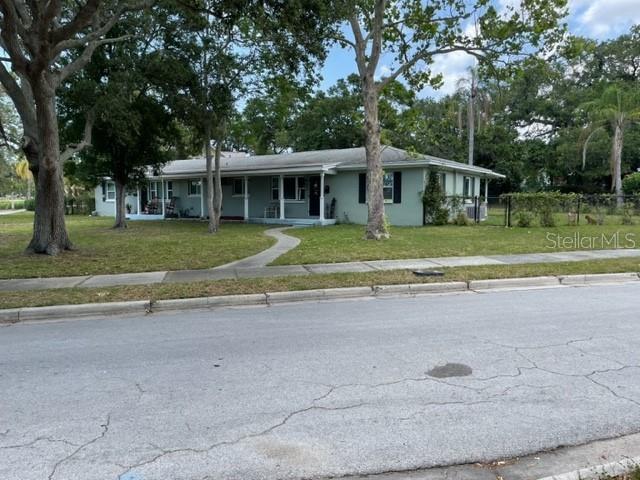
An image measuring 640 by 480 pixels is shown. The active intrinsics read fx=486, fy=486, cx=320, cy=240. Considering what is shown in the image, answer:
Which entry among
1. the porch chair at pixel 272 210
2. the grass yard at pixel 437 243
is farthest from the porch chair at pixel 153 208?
the grass yard at pixel 437 243

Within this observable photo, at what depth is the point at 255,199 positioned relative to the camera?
1083 inches

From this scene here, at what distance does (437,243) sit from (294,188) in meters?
12.7

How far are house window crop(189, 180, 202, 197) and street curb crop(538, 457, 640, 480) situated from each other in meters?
28.7

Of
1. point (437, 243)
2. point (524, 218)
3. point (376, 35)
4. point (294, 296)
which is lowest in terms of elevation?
point (294, 296)

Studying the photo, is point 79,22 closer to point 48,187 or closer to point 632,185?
point 48,187

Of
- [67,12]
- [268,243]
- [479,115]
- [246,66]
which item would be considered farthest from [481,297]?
[479,115]

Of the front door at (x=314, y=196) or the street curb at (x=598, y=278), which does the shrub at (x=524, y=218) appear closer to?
the front door at (x=314, y=196)

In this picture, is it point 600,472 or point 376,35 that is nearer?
point 600,472

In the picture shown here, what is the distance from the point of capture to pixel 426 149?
40.2 metres

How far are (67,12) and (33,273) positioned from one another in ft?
35.2

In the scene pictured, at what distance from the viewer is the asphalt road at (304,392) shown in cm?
319

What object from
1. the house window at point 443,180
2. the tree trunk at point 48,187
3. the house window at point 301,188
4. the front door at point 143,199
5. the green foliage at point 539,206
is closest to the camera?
the tree trunk at point 48,187

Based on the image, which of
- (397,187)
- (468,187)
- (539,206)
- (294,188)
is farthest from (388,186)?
(539,206)

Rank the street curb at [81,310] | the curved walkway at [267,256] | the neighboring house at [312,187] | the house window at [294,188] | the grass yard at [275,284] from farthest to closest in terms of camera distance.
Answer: the house window at [294,188]
the neighboring house at [312,187]
the curved walkway at [267,256]
the grass yard at [275,284]
the street curb at [81,310]
